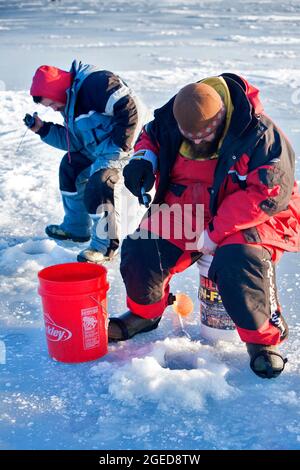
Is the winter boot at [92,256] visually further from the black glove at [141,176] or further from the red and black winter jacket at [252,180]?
the red and black winter jacket at [252,180]

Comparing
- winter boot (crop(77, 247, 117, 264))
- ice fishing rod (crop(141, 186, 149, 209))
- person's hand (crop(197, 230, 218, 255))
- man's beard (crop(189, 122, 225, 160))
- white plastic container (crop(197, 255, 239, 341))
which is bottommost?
winter boot (crop(77, 247, 117, 264))

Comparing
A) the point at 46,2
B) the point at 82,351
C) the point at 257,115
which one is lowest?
the point at 46,2

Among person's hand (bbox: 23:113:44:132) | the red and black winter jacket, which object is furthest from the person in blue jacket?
the red and black winter jacket

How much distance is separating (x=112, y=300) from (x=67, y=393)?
3.17 ft

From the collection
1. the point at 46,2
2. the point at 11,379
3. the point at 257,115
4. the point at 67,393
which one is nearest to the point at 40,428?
the point at 67,393

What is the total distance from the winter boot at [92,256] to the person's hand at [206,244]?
46.1 inches

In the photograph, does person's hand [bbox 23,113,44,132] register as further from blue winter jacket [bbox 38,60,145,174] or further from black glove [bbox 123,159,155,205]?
black glove [bbox 123,159,155,205]

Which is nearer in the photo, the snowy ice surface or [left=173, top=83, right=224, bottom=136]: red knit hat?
the snowy ice surface

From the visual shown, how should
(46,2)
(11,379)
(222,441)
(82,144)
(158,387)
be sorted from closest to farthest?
(222,441), (158,387), (11,379), (82,144), (46,2)

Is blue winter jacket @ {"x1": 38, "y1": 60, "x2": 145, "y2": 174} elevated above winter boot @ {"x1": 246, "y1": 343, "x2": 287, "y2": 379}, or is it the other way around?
blue winter jacket @ {"x1": 38, "y1": 60, "x2": 145, "y2": 174}

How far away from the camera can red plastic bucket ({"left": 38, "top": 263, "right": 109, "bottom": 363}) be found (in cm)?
274

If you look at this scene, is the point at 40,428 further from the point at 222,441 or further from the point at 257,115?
the point at 257,115

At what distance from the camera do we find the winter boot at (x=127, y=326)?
10.1 ft

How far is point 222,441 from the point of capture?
2322 millimetres
